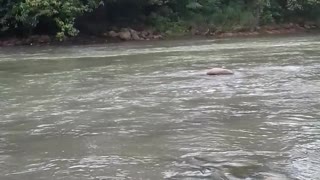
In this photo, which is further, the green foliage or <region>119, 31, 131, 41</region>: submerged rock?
<region>119, 31, 131, 41</region>: submerged rock

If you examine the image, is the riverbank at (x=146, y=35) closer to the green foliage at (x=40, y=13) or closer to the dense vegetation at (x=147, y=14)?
the dense vegetation at (x=147, y=14)

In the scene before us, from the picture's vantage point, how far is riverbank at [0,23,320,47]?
22016 millimetres

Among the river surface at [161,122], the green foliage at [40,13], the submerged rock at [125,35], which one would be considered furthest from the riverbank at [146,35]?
the river surface at [161,122]

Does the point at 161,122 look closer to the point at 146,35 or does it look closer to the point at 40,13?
the point at 40,13

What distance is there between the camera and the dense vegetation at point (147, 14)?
21562 mm

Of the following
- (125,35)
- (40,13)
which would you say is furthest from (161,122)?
(125,35)

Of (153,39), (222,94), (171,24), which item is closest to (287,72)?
(222,94)

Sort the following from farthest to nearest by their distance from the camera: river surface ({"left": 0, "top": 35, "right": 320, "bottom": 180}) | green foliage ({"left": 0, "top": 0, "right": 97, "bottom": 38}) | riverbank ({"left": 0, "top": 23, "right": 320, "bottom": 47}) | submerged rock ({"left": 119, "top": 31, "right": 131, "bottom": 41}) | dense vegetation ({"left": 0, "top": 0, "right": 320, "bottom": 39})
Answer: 1. submerged rock ({"left": 119, "top": 31, "right": 131, "bottom": 41})
2. riverbank ({"left": 0, "top": 23, "right": 320, "bottom": 47})
3. dense vegetation ({"left": 0, "top": 0, "right": 320, "bottom": 39})
4. green foliage ({"left": 0, "top": 0, "right": 97, "bottom": 38})
5. river surface ({"left": 0, "top": 35, "right": 320, "bottom": 180})

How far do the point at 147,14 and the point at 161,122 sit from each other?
20083 millimetres

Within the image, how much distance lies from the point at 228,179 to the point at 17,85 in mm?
6630

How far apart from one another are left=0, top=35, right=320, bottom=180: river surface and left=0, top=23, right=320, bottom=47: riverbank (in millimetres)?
9229

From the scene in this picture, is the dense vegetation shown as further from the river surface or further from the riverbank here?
the river surface

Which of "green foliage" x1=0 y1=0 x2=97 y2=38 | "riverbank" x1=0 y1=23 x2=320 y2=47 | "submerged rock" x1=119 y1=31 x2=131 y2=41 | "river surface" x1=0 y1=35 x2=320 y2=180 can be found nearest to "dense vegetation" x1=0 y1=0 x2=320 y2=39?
"green foliage" x1=0 y1=0 x2=97 y2=38

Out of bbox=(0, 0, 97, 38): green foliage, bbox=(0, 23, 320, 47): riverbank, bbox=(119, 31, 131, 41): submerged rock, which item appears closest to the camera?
bbox=(0, 0, 97, 38): green foliage
